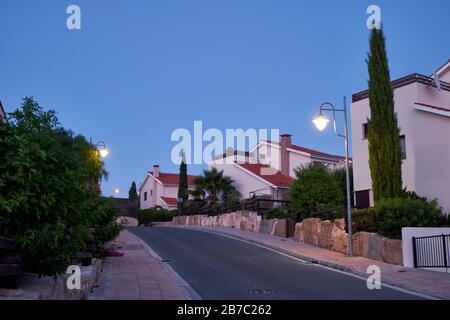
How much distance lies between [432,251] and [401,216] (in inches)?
95.3

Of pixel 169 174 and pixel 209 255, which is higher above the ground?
pixel 169 174

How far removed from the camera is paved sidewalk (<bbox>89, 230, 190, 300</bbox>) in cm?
982

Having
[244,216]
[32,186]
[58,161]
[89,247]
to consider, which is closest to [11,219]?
[32,186]

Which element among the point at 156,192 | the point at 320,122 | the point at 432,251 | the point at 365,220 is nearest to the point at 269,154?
the point at 156,192

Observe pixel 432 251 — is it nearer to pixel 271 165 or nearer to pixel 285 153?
pixel 285 153

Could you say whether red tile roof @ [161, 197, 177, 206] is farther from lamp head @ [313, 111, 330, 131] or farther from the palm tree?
lamp head @ [313, 111, 330, 131]

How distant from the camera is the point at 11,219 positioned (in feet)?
21.2

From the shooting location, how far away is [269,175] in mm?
48719

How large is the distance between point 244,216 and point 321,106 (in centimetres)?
1486

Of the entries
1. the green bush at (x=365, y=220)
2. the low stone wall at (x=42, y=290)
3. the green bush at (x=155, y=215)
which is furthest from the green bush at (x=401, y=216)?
the green bush at (x=155, y=215)

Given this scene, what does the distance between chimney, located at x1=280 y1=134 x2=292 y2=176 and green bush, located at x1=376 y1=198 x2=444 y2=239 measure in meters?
31.4

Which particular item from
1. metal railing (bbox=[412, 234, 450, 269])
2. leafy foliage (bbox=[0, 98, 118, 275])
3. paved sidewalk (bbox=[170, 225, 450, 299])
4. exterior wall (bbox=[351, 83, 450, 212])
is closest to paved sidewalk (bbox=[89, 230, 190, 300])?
leafy foliage (bbox=[0, 98, 118, 275])
